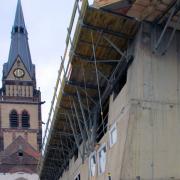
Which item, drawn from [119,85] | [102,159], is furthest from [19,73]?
[119,85]

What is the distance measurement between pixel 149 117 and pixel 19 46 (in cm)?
9575

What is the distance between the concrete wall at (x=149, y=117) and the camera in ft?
63.2

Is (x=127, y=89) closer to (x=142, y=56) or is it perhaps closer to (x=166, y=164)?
(x=142, y=56)

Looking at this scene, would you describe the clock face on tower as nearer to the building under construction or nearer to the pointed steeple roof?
the pointed steeple roof

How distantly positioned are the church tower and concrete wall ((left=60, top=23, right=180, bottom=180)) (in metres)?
81.6

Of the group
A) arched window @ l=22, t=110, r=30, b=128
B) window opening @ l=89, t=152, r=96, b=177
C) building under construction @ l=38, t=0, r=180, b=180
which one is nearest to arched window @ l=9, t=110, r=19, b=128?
arched window @ l=22, t=110, r=30, b=128

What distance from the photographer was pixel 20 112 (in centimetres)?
10600

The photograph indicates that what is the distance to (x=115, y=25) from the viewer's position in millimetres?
20078

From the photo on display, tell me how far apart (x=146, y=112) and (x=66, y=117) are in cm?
1147

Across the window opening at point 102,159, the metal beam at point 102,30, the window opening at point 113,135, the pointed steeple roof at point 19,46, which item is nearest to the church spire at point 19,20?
the pointed steeple roof at point 19,46

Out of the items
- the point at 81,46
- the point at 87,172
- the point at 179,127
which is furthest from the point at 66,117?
the point at 179,127

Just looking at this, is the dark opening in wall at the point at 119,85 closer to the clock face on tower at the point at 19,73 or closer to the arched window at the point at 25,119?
the arched window at the point at 25,119

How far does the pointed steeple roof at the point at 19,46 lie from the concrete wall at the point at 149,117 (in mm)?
91004

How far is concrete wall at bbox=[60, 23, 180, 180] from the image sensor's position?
758 inches
